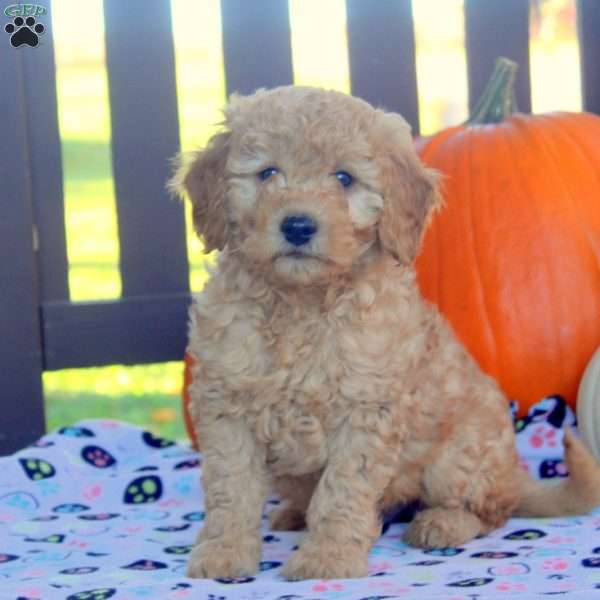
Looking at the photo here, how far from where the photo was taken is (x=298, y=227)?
9.04 feet

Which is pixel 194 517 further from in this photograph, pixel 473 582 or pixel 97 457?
pixel 473 582

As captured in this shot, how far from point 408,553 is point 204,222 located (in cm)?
95

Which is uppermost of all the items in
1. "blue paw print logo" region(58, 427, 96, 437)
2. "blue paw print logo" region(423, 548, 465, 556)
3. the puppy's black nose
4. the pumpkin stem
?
the pumpkin stem

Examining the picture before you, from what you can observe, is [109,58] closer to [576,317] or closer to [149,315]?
[149,315]

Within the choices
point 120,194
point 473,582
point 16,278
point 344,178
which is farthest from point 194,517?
point 120,194

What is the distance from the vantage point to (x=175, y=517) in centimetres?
351

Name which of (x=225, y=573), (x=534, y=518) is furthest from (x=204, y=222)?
(x=534, y=518)

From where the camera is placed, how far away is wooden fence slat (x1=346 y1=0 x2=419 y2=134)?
15.0 feet

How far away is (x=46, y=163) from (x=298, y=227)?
6.27 ft

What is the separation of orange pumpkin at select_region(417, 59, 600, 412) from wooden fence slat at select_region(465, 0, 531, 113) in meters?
0.59

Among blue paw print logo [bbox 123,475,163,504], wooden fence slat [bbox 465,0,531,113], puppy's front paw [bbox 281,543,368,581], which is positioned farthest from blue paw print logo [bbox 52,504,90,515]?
wooden fence slat [bbox 465,0,531,113]

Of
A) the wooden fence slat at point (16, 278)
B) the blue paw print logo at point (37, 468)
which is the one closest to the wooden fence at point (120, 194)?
the wooden fence slat at point (16, 278)

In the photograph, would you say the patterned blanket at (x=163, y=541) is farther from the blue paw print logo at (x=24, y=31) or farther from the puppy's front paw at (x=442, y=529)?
the blue paw print logo at (x=24, y=31)

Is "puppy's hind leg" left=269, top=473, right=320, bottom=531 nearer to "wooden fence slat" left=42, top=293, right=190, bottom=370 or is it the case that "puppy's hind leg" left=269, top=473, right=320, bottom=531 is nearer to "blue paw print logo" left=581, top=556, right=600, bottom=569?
"blue paw print logo" left=581, top=556, right=600, bottom=569
